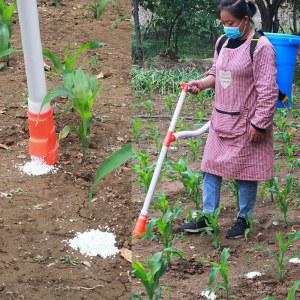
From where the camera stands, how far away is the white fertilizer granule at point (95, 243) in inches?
87.7

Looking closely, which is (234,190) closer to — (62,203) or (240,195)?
(240,195)

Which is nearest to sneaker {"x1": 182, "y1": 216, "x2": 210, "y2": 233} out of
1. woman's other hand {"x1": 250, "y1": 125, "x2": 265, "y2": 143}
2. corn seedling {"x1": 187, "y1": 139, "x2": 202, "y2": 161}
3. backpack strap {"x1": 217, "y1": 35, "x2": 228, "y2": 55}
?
woman's other hand {"x1": 250, "y1": 125, "x2": 265, "y2": 143}

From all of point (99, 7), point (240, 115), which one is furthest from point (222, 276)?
point (99, 7)

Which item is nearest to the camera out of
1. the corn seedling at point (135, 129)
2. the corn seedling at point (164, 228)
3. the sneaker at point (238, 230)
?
the corn seedling at point (164, 228)

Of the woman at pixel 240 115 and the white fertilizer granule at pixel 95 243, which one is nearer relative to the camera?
the white fertilizer granule at pixel 95 243

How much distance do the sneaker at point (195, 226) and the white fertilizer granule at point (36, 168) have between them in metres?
0.58

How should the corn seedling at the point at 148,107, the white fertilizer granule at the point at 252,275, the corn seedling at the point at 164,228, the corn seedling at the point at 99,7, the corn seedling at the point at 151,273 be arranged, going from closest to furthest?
the corn seedling at the point at 151,273, the white fertilizer granule at the point at 252,275, the corn seedling at the point at 164,228, the corn seedling at the point at 99,7, the corn seedling at the point at 148,107

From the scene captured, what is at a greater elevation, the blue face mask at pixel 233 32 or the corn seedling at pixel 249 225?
the blue face mask at pixel 233 32

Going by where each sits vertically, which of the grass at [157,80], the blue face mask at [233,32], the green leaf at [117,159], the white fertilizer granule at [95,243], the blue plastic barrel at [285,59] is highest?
the blue face mask at [233,32]

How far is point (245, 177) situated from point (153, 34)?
4603mm

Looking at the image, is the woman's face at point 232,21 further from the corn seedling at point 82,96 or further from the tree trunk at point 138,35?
the tree trunk at point 138,35

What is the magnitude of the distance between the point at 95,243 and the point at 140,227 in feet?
1.06

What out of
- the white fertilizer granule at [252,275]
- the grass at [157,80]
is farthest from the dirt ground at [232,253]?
the grass at [157,80]

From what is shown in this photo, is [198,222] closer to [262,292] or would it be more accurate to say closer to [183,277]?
[183,277]
